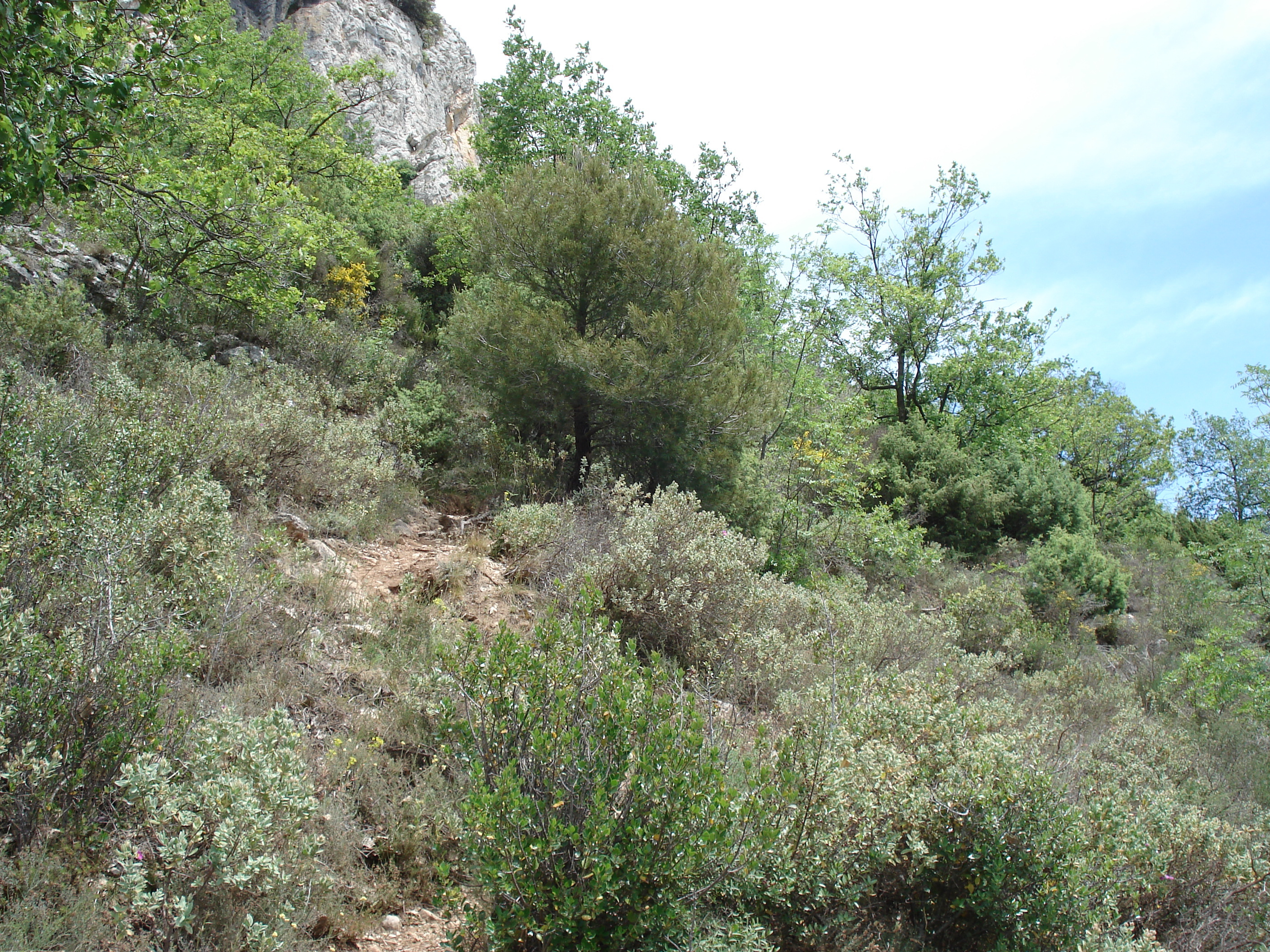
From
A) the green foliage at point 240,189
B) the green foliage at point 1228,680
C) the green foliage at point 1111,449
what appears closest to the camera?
the green foliage at point 240,189

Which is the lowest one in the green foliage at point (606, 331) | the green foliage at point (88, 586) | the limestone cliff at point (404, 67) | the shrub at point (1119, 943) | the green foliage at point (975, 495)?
the green foliage at point (88, 586)

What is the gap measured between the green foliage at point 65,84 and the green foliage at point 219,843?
2784mm

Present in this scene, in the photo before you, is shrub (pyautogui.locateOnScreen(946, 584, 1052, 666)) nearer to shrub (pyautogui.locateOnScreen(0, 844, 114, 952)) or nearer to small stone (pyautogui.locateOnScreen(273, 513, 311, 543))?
small stone (pyautogui.locateOnScreen(273, 513, 311, 543))

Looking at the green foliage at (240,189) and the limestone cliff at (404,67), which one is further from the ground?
the limestone cliff at (404,67)

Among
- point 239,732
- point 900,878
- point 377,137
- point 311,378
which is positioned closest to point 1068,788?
point 900,878

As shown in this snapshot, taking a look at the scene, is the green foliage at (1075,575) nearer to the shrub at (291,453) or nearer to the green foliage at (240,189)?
the shrub at (291,453)

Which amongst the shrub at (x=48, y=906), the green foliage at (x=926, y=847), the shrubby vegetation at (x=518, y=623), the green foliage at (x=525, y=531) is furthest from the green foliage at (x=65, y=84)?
the green foliage at (x=926, y=847)

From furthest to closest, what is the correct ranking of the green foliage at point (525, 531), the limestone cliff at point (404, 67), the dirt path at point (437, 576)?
1. the limestone cliff at point (404, 67)
2. the green foliage at point (525, 531)
3. the dirt path at point (437, 576)

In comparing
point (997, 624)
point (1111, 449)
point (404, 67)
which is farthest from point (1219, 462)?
point (404, 67)

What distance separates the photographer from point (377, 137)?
3002 centimetres

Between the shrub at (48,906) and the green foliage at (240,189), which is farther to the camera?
the green foliage at (240,189)

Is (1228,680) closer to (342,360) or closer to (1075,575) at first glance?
(1075,575)

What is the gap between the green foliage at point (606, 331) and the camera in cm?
873

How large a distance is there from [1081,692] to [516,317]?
7.67 meters
